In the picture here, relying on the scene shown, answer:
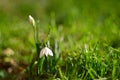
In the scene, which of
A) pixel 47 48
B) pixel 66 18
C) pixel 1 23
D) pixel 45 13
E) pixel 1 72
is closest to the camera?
pixel 47 48

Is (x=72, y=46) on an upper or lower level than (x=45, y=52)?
upper

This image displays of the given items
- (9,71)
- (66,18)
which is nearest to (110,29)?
(9,71)

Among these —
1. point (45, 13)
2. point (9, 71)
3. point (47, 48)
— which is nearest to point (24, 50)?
point (9, 71)

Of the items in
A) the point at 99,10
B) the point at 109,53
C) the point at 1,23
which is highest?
the point at 99,10

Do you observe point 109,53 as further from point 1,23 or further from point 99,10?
point 99,10

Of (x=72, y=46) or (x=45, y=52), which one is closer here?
(x=45, y=52)

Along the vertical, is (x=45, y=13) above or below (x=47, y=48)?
above

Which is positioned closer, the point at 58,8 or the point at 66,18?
the point at 66,18

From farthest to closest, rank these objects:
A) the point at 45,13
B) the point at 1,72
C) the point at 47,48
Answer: the point at 45,13 → the point at 1,72 → the point at 47,48
